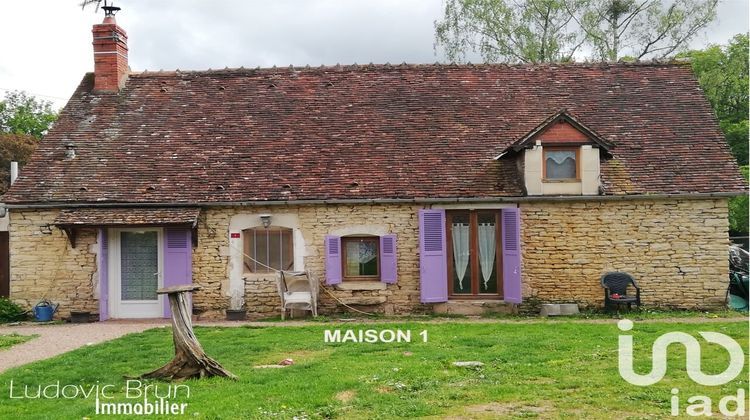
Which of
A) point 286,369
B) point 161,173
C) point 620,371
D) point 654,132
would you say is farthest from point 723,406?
point 161,173

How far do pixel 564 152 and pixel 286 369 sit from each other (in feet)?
27.0

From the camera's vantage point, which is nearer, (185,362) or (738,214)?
(185,362)

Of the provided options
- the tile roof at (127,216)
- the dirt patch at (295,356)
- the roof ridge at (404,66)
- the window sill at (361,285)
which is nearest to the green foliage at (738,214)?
the roof ridge at (404,66)

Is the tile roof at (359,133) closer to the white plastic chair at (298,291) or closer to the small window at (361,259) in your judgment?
the small window at (361,259)

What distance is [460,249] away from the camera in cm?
1459

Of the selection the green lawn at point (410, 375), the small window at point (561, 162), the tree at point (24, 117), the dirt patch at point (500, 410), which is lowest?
the dirt patch at point (500, 410)

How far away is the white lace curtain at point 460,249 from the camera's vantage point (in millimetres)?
14578

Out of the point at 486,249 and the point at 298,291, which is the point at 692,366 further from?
the point at 298,291

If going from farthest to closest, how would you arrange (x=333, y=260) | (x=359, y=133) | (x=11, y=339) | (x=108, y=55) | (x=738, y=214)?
(x=738, y=214) < (x=108, y=55) < (x=359, y=133) < (x=333, y=260) < (x=11, y=339)

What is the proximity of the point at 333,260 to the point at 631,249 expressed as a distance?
243 inches

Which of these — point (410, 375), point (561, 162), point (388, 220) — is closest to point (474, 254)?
point (388, 220)

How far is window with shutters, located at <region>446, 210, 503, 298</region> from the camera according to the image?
14570 millimetres

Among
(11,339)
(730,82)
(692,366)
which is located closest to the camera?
(692,366)

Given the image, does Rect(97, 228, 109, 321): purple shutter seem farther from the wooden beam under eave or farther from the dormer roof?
the dormer roof
